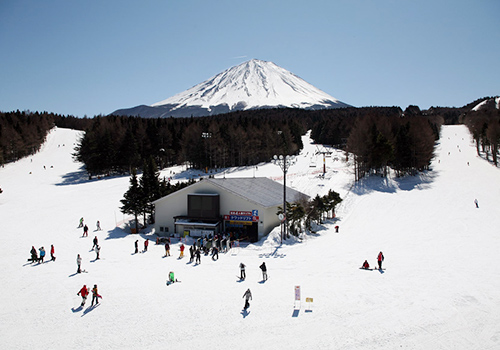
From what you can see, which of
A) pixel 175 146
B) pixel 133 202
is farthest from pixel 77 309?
pixel 175 146

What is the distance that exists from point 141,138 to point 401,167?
180 feet

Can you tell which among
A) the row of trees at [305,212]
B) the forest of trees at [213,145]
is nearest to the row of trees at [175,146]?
the forest of trees at [213,145]

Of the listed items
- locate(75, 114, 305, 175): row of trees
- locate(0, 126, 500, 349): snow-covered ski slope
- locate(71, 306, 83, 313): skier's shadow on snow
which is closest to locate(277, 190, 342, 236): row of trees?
locate(0, 126, 500, 349): snow-covered ski slope

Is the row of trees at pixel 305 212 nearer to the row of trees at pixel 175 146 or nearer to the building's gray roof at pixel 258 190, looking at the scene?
the building's gray roof at pixel 258 190

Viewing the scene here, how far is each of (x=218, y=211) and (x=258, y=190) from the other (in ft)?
17.9

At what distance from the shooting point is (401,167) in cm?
5572

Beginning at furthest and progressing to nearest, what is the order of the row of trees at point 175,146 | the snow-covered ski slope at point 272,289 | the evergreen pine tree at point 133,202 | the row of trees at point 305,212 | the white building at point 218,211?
the row of trees at point 175,146, the evergreen pine tree at point 133,202, the white building at point 218,211, the row of trees at point 305,212, the snow-covered ski slope at point 272,289

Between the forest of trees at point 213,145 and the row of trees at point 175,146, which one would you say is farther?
the row of trees at point 175,146

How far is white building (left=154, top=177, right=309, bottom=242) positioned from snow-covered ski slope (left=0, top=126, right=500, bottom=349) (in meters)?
2.65

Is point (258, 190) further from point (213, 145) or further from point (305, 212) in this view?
point (213, 145)

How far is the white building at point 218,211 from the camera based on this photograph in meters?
28.4

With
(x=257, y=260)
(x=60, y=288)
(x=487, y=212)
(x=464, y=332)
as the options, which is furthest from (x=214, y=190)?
(x=487, y=212)

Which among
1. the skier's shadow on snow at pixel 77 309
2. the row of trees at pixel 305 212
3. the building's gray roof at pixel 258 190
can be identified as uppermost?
the building's gray roof at pixel 258 190

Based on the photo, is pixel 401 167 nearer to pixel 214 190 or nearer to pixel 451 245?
pixel 451 245
